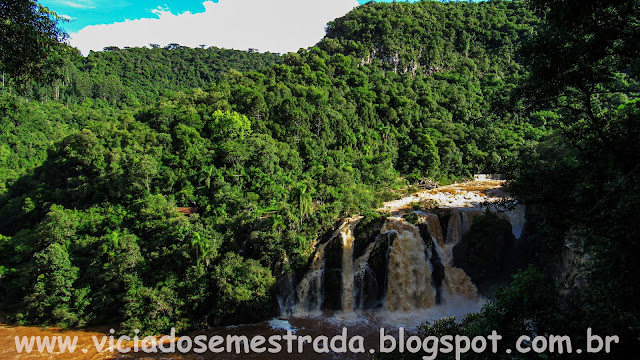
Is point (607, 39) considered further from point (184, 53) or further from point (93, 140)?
point (184, 53)

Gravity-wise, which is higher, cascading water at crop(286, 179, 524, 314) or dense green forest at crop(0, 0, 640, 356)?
dense green forest at crop(0, 0, 640, 356)

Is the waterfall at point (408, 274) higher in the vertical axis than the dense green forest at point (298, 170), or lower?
lower

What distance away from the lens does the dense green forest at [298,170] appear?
622 cm

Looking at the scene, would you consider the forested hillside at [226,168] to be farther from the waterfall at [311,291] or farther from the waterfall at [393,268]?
the waterfall at [393,268]

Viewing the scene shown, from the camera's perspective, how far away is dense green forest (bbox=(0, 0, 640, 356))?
6.22 metres

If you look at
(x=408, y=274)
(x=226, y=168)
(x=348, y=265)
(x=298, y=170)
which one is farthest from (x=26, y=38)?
(x=298, y=170)

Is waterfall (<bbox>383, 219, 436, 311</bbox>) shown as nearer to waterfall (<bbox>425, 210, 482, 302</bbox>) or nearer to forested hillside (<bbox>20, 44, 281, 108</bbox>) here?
waterfall (<bbox>425, 210, 482, 302</bbox>)

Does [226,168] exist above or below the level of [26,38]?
below

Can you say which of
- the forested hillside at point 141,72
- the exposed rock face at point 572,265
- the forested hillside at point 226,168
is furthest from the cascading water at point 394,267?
the forested hillside at point 141,72

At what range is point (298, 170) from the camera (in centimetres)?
3144

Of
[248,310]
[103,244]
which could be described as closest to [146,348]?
[248,310]

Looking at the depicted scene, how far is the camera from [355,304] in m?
21.2

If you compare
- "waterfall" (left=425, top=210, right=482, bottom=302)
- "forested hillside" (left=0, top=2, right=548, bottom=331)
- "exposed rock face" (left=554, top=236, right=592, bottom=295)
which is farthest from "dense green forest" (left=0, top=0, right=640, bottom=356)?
"waterfall" (left=425, top=210, right=482, bottom=302)

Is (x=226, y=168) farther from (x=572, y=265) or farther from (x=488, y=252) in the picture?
(x=572, y=265)
